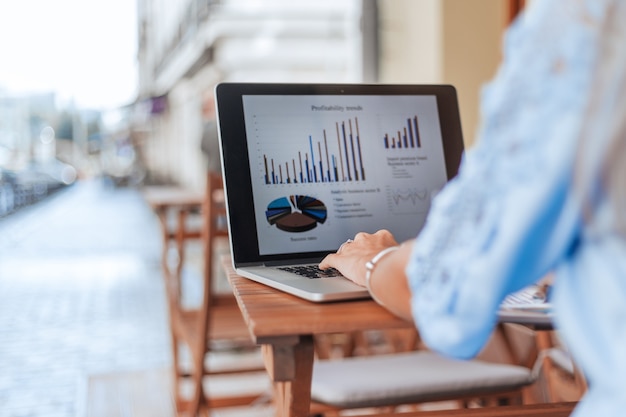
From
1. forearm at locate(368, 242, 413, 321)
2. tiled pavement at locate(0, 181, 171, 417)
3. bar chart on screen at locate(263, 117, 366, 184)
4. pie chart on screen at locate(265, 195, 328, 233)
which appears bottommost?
tiled pavement at locate(0, 181, 171, 417)

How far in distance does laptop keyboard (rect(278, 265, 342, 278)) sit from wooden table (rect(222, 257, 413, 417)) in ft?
0.26

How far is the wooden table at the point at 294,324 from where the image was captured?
999mm

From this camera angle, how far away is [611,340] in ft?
2.41

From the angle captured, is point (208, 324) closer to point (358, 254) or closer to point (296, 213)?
point (296, 213)

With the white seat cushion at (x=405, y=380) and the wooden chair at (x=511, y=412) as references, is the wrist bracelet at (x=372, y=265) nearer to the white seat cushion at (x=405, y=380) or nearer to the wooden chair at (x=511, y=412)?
the wooden chair at (x=511, y=412)

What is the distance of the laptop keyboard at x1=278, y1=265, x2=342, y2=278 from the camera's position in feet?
4.24

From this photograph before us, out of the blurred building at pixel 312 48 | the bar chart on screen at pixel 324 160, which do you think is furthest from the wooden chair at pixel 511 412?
the blurred building at pixel 312 48

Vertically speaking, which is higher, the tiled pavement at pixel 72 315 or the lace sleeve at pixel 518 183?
the lace sleeve at pixel 518 183

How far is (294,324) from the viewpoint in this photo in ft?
3.27

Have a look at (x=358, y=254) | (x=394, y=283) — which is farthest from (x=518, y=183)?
(x=358, y=254)

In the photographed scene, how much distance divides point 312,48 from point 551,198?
10219mm

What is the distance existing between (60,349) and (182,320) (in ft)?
5.84

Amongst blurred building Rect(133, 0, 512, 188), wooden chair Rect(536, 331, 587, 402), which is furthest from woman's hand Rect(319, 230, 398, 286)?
blurred building Rect(133, 0, 512, 188)

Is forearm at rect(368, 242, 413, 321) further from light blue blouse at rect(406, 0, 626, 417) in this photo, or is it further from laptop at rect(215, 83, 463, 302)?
laptop at rect(215, 83, 463, 302)
